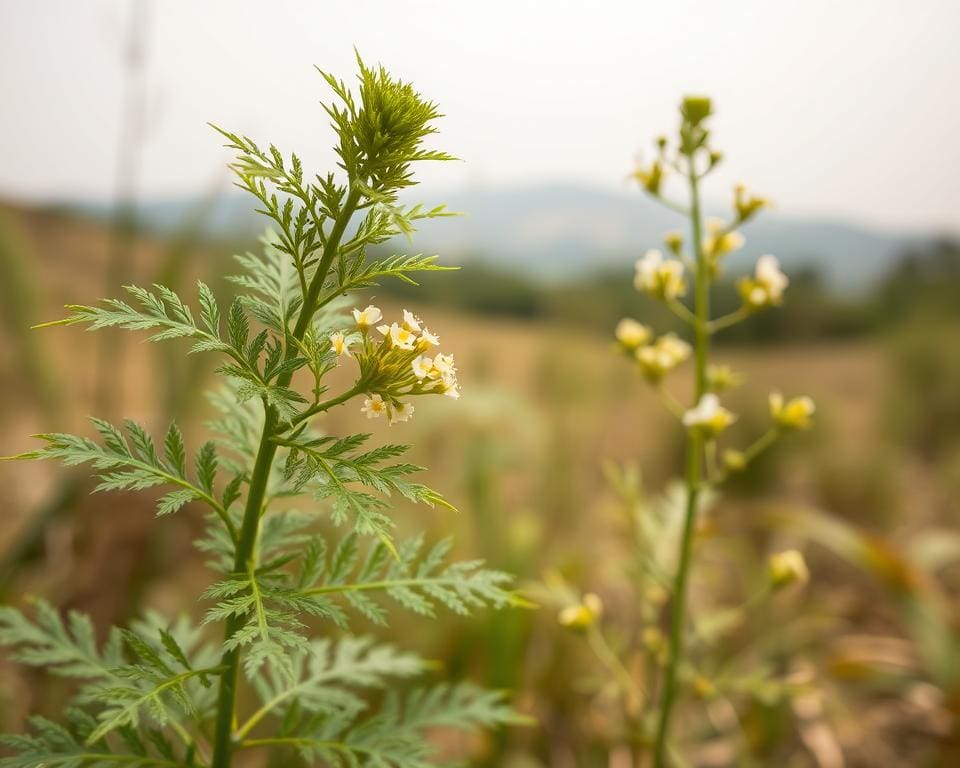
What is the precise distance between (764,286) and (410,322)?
493mm

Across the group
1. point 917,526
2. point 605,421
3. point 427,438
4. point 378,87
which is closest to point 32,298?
point 427,438

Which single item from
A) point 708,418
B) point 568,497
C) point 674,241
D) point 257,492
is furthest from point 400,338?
point 568,497

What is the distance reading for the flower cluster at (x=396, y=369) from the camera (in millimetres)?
376

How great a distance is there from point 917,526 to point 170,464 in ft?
8.35

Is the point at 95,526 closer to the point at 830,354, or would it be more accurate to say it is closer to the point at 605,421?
the point at 605,421

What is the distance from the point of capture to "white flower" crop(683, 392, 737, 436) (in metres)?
0.65

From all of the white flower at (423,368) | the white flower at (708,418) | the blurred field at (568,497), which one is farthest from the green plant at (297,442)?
the blurred field at (568,497)

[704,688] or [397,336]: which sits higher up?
[397,336]

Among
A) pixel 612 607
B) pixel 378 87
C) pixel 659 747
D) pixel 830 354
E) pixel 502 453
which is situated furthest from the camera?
pixel 830 354

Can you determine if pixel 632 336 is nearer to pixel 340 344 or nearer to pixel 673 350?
pixel 673 350

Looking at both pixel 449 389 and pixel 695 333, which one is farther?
pixel 695 333

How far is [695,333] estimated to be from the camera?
720 millimetres

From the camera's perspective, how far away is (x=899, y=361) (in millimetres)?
2729

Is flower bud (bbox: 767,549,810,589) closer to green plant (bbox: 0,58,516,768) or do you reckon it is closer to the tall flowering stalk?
the tall flowering stalk
